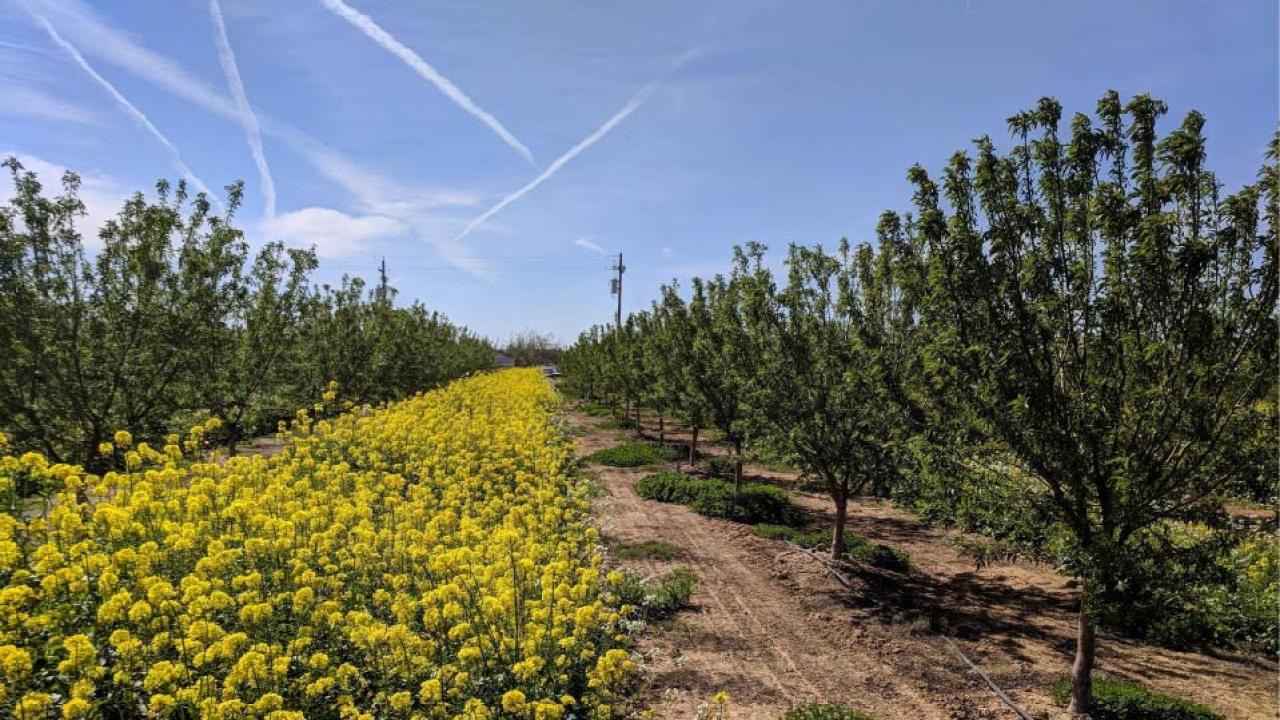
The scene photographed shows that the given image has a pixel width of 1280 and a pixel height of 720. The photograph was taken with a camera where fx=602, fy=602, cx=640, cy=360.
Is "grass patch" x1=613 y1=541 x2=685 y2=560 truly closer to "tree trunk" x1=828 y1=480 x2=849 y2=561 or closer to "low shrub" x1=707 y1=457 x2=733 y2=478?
"tree trunk" x1=828 y1=480 x2=849 y2=561

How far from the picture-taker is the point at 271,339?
1485 centimetres

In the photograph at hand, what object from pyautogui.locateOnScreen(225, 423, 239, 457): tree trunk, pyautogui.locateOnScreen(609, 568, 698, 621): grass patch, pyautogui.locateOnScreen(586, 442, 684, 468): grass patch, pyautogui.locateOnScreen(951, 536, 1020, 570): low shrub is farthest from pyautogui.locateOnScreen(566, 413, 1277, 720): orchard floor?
pyautogui.locateOnScreen(225, 423, 239, 457): tree trunk

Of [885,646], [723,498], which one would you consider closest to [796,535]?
[723,498]

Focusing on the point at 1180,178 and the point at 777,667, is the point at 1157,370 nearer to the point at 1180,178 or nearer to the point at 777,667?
the point at 1180,178

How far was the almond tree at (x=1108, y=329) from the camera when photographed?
5.32 meters

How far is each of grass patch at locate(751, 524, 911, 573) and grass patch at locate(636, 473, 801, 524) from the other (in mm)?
897

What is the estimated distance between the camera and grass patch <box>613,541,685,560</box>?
40.6 feet

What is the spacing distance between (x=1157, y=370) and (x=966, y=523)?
7.88ft

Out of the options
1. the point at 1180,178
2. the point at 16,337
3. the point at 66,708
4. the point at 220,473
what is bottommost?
the point at 66,708

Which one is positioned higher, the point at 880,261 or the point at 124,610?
the point at 880,261

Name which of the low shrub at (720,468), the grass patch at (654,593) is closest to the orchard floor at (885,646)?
the grass patch at (654,593)

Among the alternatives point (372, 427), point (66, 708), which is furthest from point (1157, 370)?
point (372, 427)

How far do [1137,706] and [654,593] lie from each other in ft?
20.6

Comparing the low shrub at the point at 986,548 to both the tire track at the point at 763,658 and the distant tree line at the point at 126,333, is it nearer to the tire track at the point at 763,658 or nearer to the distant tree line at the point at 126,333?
the tire track at the point at 763,658
